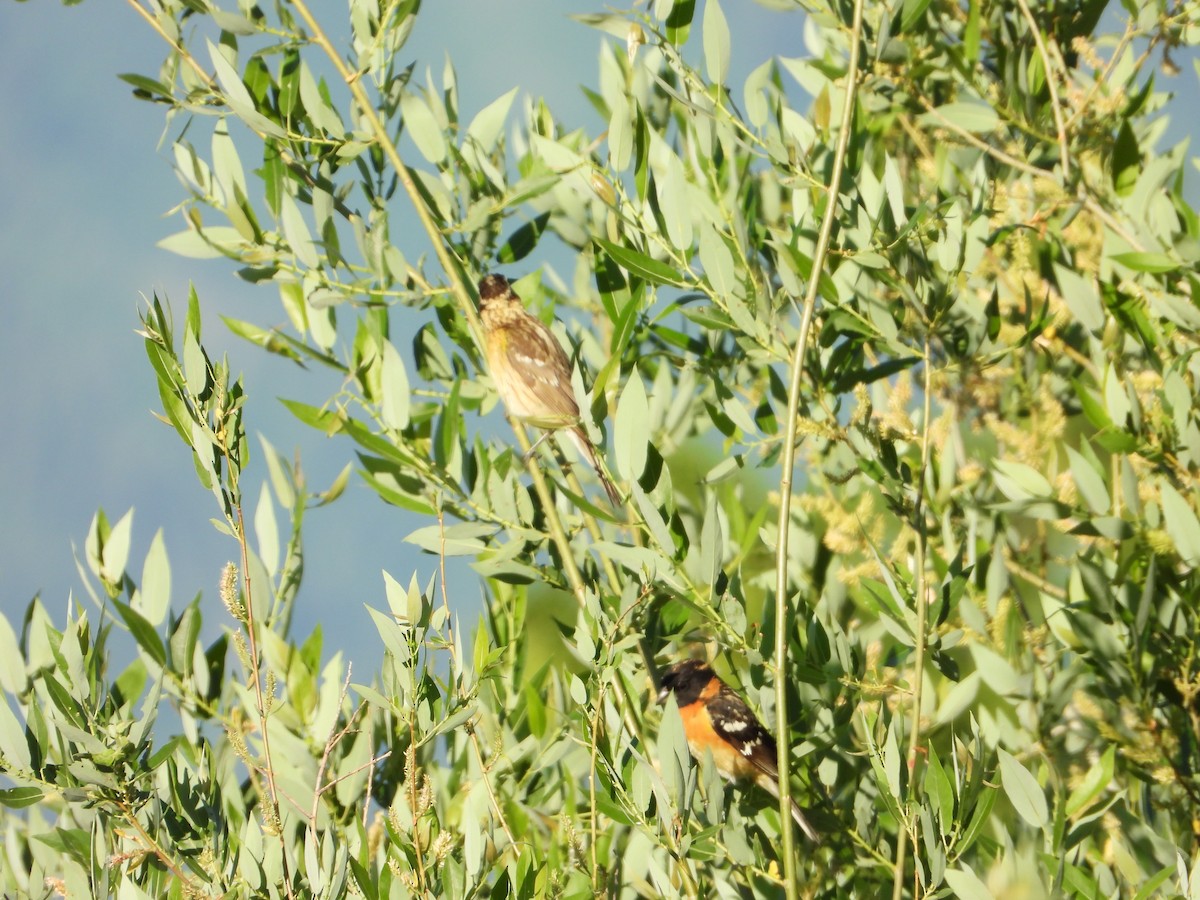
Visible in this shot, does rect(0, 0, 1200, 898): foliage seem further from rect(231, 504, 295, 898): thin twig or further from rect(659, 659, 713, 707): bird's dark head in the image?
rect(659, 659, 713, 707): bird's dark head

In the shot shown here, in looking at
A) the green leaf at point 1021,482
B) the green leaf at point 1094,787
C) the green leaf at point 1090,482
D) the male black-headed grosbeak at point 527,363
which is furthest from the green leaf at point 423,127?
the male black-headed grosbeak at point 527,363

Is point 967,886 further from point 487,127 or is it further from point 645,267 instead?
point 487,127

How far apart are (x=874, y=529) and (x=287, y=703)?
1.29 m

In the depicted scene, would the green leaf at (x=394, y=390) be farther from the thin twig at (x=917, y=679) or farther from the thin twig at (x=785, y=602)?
the thin twig at (x=917, y=679)

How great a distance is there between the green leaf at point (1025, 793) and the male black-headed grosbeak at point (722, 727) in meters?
1.79

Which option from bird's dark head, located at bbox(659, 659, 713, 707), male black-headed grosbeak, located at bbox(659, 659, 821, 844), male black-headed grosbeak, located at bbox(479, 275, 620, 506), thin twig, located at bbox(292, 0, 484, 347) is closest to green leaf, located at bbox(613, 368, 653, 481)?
thin twig, located at bbox(292, 0, 484, 347)

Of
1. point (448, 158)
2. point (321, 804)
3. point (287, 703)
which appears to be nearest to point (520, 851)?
point (321, 804)

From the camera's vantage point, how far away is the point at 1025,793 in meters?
1.96

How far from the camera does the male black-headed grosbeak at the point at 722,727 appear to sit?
3891mm

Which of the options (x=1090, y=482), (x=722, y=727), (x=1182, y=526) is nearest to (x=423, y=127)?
(x=1090, y=482)

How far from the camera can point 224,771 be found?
221 centimetres

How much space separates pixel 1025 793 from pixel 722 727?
213 cm

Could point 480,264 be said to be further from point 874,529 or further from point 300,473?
point 874,529

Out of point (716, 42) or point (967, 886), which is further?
point (716, 42)
